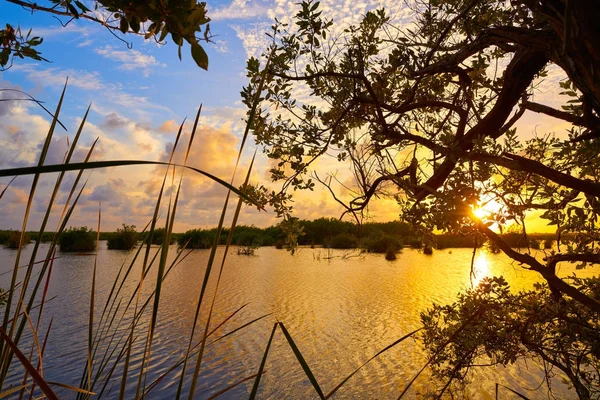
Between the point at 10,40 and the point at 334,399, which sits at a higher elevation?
the point at 10,40

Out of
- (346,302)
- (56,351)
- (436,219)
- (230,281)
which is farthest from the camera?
(230,281)

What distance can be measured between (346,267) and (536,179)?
14.9 meters

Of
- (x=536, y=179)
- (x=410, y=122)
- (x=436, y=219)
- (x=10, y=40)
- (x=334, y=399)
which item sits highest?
(x=410, y=122)

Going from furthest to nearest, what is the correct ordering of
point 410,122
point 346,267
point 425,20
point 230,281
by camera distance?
1. point 346,267
2. point 230,281
3. point 410,122
4. point 425,20

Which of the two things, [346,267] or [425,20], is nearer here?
[425,20]

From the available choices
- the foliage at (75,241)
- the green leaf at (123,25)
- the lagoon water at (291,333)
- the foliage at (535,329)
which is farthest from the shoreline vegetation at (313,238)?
the green leaf at (123,25)

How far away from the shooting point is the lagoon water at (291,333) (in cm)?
523

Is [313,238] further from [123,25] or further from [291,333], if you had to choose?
[123,25]

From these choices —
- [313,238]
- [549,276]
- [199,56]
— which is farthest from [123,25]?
[313,238]

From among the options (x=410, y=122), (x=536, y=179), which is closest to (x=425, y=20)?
(x=410, y=122)

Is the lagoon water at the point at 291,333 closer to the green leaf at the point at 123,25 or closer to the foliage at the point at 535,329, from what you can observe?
the foliage at the point at 535,329

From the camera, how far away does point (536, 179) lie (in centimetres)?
321

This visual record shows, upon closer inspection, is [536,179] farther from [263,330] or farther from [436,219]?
[263,330]

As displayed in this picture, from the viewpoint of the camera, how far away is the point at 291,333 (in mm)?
7398
